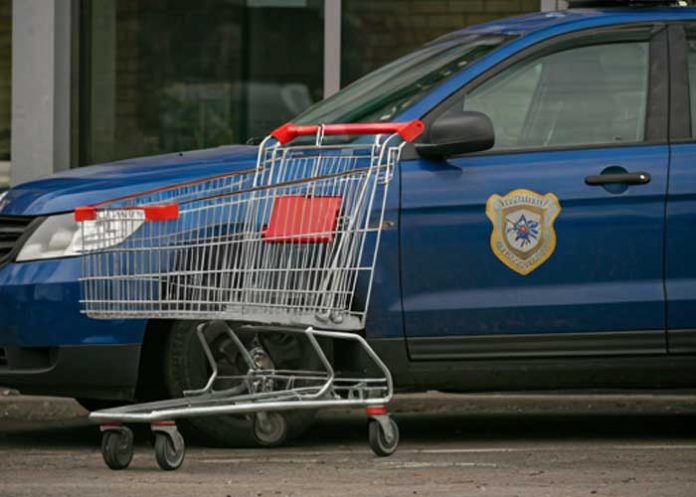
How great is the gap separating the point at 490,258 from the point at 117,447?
1673 millimetres

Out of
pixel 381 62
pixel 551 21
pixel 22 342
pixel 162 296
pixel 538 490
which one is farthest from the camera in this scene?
pixel 381 62

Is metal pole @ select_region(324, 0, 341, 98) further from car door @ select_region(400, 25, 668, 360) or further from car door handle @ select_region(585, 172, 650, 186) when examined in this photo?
car door handle @ select_region(585, 172, 650, 186)

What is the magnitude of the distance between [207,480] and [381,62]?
7.11 m

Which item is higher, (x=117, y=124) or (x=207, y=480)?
(x=117, y=124)

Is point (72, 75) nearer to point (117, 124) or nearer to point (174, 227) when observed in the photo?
point (117, 124)

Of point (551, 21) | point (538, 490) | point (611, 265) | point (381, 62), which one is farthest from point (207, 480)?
point (381, 62)

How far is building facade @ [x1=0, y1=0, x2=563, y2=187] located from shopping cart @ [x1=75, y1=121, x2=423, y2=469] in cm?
626

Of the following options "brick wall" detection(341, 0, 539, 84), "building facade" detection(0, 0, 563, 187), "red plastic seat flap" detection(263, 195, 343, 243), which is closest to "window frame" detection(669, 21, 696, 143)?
"red plastic seat flap" detection(263, 195, 343, 243)

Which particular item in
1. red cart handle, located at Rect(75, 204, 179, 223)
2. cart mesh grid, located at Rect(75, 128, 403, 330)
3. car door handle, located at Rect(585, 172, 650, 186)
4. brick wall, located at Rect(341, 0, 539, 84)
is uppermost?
brick wall, located at Rect(341, 0, 539, 84)

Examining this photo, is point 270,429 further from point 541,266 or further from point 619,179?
point 619,179

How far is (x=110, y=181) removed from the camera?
7840 millimetres

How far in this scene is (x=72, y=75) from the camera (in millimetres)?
13836

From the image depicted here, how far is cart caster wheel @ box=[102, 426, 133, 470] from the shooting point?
7.19 metres

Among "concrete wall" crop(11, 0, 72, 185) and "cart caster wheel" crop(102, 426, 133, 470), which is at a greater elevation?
"concrete wall" crop(11, 0, 72, 185)
